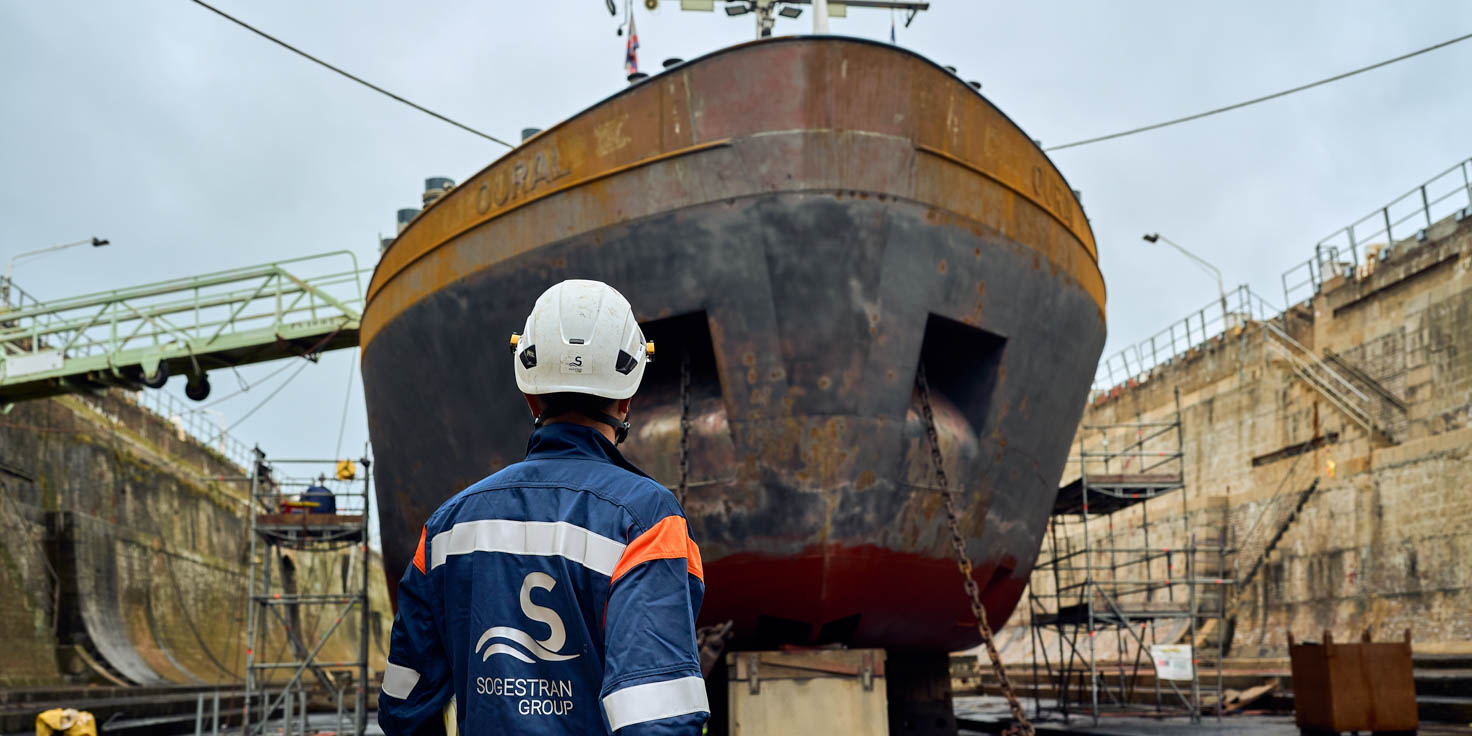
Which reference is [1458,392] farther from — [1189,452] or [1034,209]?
[1034,209]

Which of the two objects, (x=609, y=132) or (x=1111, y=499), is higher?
(x=609, y=132)

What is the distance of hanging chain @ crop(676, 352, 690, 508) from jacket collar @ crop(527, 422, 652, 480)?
4.46 m

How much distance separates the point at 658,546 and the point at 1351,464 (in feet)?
71.5

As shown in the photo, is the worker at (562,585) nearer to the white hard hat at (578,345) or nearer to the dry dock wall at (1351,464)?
the white hard hat at (578,345)

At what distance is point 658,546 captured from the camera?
66.5 inches

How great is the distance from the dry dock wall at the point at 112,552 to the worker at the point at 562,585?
14.4 m

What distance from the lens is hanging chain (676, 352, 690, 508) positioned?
642 cm

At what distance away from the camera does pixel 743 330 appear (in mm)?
6402

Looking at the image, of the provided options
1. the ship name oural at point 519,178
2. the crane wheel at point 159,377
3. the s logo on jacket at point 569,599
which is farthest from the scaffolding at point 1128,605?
the crane wheel at point 159,377

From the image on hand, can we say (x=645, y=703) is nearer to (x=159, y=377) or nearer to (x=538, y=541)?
(x=538, y=541)

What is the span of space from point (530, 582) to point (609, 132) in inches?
208

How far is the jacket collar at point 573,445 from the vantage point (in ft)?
6.15

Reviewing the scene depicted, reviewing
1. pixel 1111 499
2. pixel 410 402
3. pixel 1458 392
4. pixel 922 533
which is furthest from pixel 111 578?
pixel 1458 392

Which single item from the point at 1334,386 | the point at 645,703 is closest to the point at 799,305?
the point at 645,703
